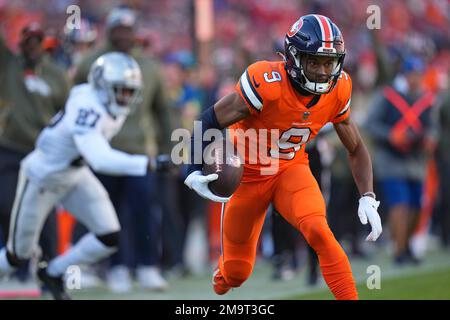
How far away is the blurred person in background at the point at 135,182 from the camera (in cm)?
863

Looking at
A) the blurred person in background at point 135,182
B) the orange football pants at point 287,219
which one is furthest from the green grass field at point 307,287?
the orange football pants at point 287,219

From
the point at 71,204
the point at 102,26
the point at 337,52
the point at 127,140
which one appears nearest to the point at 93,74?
the point at 71,204

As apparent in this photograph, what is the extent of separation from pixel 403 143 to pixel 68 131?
419 centimetres

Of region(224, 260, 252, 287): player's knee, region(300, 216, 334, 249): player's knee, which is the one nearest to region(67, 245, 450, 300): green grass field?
region(224, 260, 252, 287): player's knee

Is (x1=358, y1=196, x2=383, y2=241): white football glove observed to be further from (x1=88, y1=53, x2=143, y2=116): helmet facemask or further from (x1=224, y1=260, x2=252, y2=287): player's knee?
(x1=88, y1=53, x2=143, y2=116): helmet facemask

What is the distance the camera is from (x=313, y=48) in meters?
5.61

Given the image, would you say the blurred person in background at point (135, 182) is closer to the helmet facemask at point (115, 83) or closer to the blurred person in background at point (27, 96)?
the blurred person in background at point (27, 96)

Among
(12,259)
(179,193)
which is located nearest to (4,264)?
(12,259)

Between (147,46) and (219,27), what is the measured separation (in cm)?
826

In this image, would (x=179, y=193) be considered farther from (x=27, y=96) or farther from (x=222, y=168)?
(x=222, y=168)

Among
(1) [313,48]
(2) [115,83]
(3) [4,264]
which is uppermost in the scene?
(2) [115,83]

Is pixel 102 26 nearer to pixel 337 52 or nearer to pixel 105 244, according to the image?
pixel 105 244

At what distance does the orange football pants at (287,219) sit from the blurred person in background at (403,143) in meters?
3.92

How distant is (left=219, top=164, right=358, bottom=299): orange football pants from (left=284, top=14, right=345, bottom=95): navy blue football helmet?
59 cm
